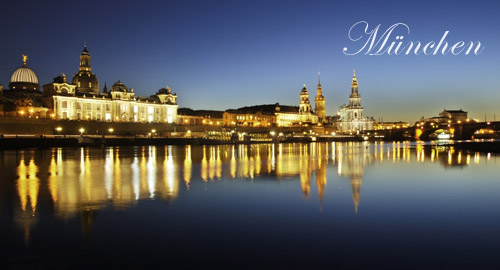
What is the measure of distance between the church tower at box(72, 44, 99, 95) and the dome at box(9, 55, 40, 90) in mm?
9641

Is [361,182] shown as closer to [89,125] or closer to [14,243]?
[14,243]

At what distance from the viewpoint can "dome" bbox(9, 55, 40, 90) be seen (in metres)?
96.8

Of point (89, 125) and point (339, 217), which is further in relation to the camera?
point (89, 125)

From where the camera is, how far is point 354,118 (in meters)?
166

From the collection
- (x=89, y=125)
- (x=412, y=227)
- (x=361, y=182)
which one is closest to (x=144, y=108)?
(x=89, y=125)

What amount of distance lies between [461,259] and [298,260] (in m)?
3.07

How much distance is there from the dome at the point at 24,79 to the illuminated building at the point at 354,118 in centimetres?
11769

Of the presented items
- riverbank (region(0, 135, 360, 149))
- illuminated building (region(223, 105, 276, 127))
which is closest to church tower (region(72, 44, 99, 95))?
riverbank (region(0, 135, 360, 149))

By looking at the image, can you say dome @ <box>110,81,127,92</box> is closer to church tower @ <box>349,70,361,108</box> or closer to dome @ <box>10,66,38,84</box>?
dome @ <box>10,66,38,84</box>

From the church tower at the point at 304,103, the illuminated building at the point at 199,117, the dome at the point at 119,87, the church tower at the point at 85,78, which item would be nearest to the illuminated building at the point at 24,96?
the church tower at the point at 85,78

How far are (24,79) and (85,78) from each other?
14.6 metres

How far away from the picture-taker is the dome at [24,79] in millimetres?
96750

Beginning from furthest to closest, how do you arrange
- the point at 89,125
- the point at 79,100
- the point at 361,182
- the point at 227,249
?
1. the point at 79,100
2. the point at 89,125
3. the point at 361,182
4. the point at 227,249

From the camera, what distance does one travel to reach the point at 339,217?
10500 millimetres
